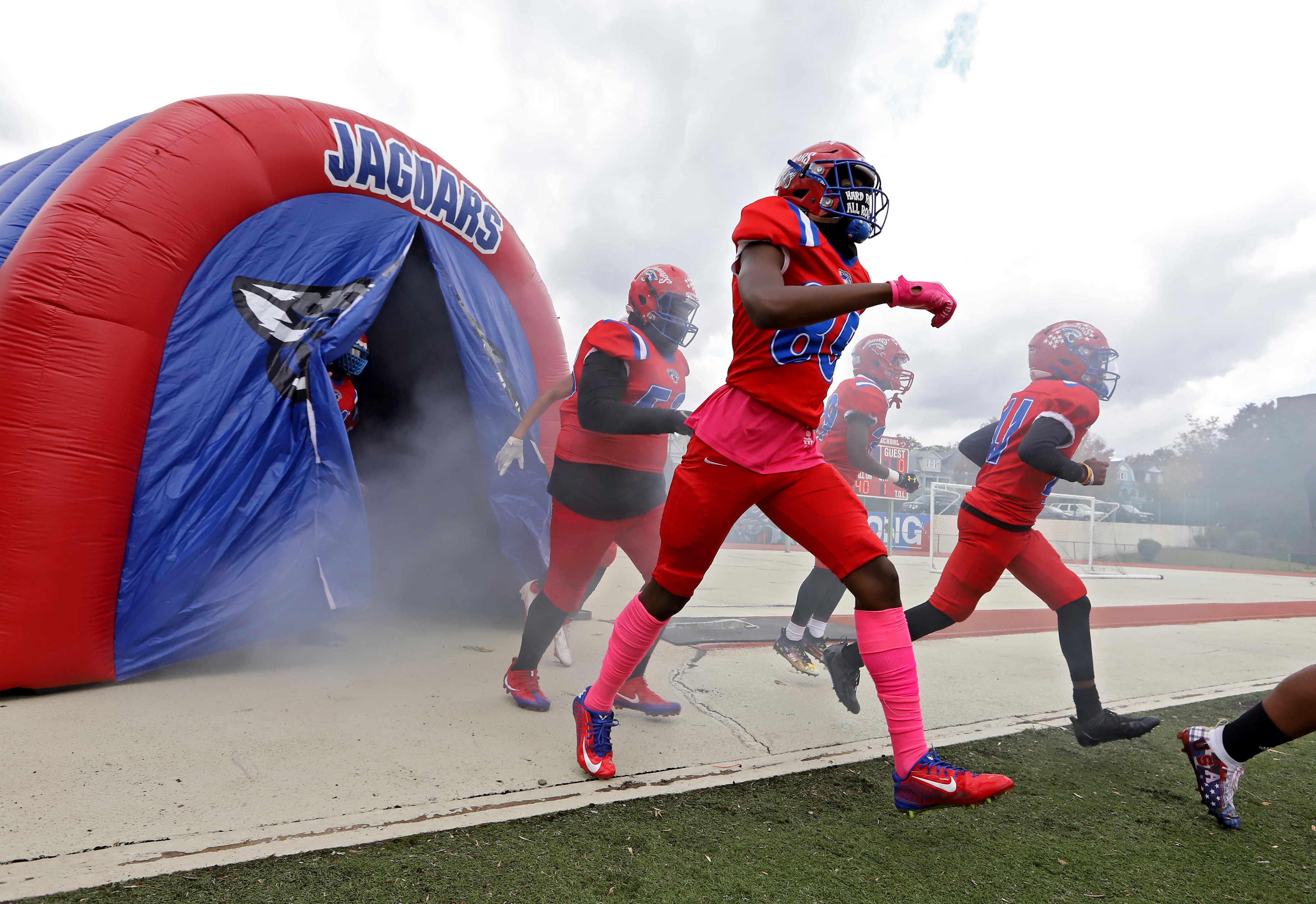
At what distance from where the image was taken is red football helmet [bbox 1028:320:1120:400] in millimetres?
3156

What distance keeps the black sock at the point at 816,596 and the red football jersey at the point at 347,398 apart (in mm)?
2903

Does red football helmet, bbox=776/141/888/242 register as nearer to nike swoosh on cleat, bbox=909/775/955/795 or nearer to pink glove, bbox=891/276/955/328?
pink glove, bbox=891/276/955/328

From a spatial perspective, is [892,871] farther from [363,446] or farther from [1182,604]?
[1182,604]

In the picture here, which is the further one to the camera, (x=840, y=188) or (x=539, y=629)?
(x=539, y=629)

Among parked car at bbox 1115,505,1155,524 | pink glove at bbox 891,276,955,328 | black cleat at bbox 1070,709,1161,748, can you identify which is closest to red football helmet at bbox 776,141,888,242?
pink glove at bbox 891,276,955,328

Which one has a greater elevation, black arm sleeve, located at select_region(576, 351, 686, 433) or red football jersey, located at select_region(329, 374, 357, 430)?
black arm sleeve, located at select_region(576, 351, 686, 433)

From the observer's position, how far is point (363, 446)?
195 inches

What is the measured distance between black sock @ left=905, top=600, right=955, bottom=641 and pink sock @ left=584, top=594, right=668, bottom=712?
55.1 inches

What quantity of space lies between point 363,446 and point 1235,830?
4943 millimetres

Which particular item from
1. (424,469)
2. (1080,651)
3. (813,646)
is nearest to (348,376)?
(424,469)

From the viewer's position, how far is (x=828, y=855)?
71.3 inches

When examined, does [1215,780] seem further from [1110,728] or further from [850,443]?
[850,443]

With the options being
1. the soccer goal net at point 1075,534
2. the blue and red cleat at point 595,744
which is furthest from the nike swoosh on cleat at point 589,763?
the soccer goal net at point 1075,534

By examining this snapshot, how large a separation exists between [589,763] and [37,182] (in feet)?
16.8
